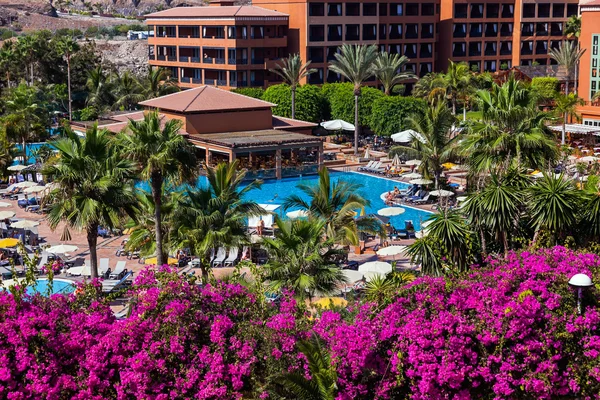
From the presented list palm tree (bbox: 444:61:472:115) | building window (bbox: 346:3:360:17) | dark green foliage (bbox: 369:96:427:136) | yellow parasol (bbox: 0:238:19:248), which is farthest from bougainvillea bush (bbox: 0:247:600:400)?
building window (bbox: 346:3:360:17)

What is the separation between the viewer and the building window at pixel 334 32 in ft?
242

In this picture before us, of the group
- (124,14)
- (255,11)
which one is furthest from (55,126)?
(124,14)

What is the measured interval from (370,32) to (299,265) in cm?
5661

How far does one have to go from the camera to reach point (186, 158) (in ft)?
84.3

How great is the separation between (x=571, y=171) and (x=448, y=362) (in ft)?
113

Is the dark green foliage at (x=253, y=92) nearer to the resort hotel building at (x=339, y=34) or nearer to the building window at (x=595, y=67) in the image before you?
the resort hotel building at (x=339, y=34)

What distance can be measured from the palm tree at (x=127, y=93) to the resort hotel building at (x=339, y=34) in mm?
7191

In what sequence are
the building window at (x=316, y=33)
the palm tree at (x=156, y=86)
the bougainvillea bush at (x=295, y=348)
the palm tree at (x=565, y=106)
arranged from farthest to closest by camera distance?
the building window at (x=316, y=33), the palm tree at (x=156, y=86), the palm tree at (x=565, y=106), the bougainvillea bush at (x=295, y=348)

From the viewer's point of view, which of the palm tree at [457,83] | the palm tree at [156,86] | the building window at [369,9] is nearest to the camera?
the palm tree at [457,83]

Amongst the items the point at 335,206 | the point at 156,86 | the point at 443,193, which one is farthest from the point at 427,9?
the point at 335,206

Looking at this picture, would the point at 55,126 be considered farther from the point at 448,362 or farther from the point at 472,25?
the point at 448,362

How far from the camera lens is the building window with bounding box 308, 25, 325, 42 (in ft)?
238

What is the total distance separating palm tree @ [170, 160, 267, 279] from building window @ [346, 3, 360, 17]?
50.7 meters

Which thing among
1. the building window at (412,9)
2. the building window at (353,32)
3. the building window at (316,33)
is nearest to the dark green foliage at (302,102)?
the building window at (316,33)
